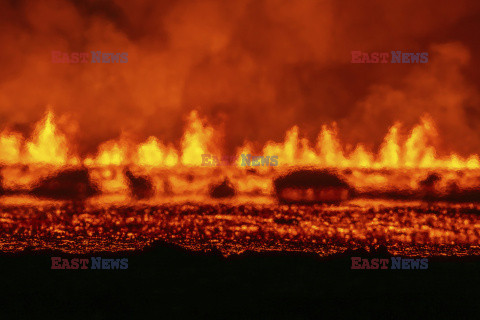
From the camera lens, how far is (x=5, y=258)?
29.4 ft

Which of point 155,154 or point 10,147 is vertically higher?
point 10,147

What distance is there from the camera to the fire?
16.2 m

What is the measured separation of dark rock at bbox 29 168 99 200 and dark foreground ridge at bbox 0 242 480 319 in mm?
5301

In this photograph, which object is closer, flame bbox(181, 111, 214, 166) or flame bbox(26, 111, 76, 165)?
flame bbox(26, 111, 76, 165)

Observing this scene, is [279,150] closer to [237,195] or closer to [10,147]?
[237,195]

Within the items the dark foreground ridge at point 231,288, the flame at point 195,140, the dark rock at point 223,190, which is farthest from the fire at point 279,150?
the dark foreground ridge at point 231,288

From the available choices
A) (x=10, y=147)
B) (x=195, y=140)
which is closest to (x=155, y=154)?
(x=195, y=140)

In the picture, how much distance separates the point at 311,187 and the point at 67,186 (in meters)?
6.80

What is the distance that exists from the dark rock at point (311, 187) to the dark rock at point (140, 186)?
11.8 ft

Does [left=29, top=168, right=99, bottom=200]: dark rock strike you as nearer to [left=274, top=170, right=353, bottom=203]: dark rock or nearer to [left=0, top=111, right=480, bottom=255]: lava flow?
[left=0, top=111, right=480, bottom=255]: lava flow

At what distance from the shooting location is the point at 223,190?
15766 mm

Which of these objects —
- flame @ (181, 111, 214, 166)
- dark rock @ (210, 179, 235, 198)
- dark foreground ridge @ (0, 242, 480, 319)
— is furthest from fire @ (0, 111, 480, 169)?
dark foreground ridge @ (0, 242, 480, 319)

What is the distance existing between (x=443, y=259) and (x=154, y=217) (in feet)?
21.4

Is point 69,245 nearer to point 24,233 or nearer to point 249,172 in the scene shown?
point 24,233
